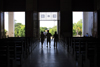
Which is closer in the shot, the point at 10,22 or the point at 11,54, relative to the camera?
the point at 11,54

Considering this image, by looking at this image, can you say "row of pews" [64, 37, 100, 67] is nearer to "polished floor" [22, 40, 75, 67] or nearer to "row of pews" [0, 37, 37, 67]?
"polished floor" [22, 40, 75, 67]

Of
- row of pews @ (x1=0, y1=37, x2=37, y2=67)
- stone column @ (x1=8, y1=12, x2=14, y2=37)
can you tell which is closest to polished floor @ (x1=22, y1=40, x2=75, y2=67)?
row of pews @ (x1=0, y1=37, x2=37, y2=67)

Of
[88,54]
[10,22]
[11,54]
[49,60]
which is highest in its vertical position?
[10,22]

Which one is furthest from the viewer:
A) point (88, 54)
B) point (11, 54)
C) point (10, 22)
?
point (10, 22)

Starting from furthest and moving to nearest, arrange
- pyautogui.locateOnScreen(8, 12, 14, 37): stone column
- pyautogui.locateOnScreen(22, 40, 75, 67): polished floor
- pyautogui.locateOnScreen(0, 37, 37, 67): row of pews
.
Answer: pyautogui.locateOnScreen(8, 12, 14, 37): stone column
pyautogui.locateOnScreen(22, 40, 75, 67): polished floor
pyautogui.locateOnScreen(0, 37, 37, 67): row of pews

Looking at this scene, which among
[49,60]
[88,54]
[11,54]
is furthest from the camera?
[49,60]

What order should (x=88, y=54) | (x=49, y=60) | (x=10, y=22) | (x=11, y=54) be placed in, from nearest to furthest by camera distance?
(x=88, y=54)
(x=11, y=54)
(x=49, y=60)
(x=10, y=22)

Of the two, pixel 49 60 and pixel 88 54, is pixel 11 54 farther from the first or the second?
pixel 88 54

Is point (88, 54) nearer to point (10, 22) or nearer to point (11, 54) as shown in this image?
point (11, 54)

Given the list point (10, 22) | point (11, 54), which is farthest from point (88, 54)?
point (10, 22)

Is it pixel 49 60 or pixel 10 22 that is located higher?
pixel 10 22

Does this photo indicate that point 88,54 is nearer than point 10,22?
Yes

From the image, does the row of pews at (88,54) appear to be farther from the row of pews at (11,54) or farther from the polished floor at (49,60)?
the row of pews at (11,54)

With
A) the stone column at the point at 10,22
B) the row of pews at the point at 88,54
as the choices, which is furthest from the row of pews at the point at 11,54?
the stone column at the point at 10,22
